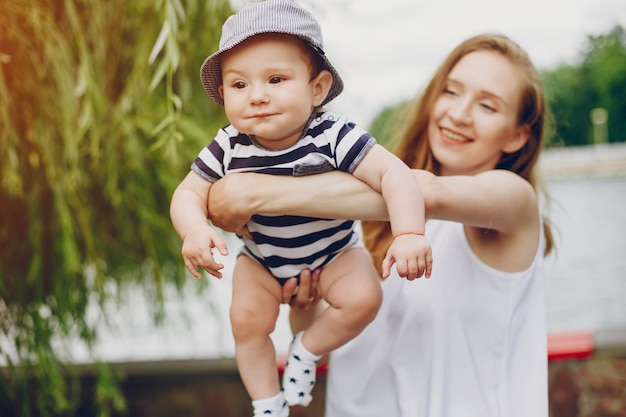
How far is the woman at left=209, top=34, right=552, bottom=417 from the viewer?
1.31 metres

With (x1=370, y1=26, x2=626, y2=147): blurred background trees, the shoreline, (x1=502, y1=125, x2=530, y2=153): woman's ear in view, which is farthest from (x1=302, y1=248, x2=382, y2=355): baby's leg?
(x1=370, y1=26, x2=626, y2=147): blurred background trees

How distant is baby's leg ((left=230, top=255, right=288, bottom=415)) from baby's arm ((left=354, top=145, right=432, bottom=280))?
26 cm

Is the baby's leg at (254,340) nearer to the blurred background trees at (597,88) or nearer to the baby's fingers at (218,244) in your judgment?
the baby's fingers at (218,244)

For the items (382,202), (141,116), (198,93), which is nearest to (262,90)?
(382,202)

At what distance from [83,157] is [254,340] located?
118cm

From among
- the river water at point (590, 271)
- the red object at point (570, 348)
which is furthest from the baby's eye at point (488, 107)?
the river water at point (590, 271)

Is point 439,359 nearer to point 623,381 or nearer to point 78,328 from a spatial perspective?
point 78,328

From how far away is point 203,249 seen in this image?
0.95 metres

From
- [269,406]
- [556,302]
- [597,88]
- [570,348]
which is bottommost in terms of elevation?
[556,302]

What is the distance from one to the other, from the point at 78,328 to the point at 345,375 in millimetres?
1089

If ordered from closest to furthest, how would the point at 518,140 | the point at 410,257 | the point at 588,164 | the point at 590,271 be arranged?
the point at 410,257 → the point at 518,140 → the point at 590,271 → the point at 588,164

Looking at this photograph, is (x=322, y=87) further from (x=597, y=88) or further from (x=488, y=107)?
(x=597, y=88)

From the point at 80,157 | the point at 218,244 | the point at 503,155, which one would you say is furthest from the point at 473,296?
the point at 80,157

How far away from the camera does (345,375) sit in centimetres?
141
